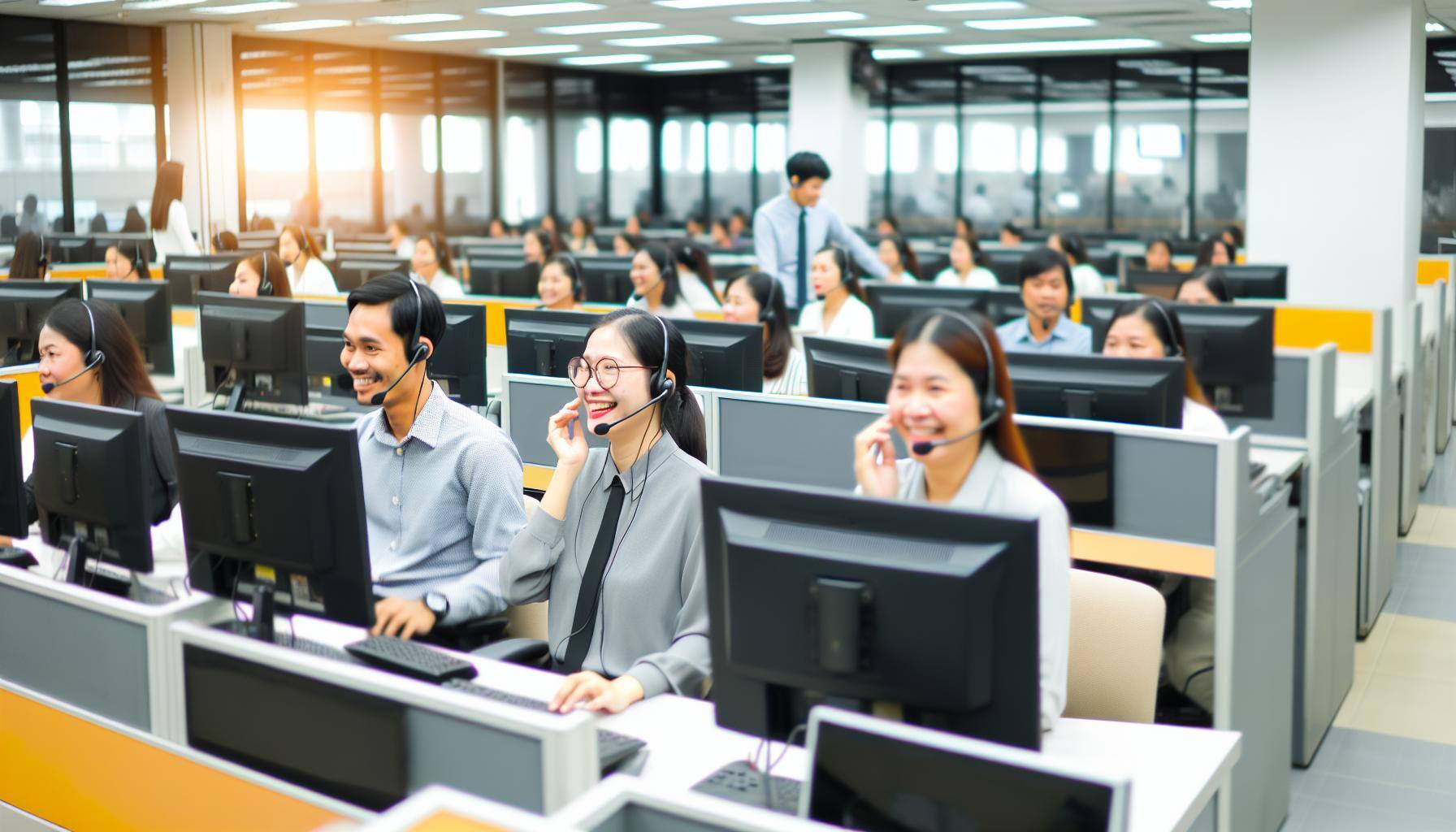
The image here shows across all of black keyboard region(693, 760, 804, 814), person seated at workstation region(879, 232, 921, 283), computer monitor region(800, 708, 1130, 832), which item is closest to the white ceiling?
person seated at workstation region(879, 232, 921, 283)

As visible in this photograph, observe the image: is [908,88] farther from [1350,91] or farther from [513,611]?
[513,611]

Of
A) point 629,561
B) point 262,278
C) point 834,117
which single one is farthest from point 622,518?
point 834,117

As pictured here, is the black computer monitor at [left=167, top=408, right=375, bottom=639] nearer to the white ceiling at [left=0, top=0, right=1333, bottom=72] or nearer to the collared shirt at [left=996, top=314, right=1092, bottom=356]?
the collared shirt at [left=996, top=314, right=1092, bottom=356]

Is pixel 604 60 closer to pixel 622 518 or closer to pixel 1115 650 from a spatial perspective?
pixel 622 518

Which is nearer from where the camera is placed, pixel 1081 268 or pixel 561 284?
pixel 561 284

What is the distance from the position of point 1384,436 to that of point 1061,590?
307 cm

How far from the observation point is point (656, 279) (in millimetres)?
5340

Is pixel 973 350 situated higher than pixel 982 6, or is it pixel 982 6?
pixel 982 6

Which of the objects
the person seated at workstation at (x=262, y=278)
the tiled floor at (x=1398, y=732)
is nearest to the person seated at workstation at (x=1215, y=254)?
the tiled floor at (x=1398, y=732)

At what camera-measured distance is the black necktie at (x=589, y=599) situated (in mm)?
2217

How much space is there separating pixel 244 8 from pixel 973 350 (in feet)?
30.0

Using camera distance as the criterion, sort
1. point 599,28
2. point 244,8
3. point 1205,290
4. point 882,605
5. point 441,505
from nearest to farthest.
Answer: point 882,605 → point 441,505 → point 1205,290 → point 244,8 → point 599,28

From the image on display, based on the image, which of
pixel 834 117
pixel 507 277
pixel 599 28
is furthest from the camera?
pixel 834 117

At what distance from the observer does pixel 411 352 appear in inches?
101
